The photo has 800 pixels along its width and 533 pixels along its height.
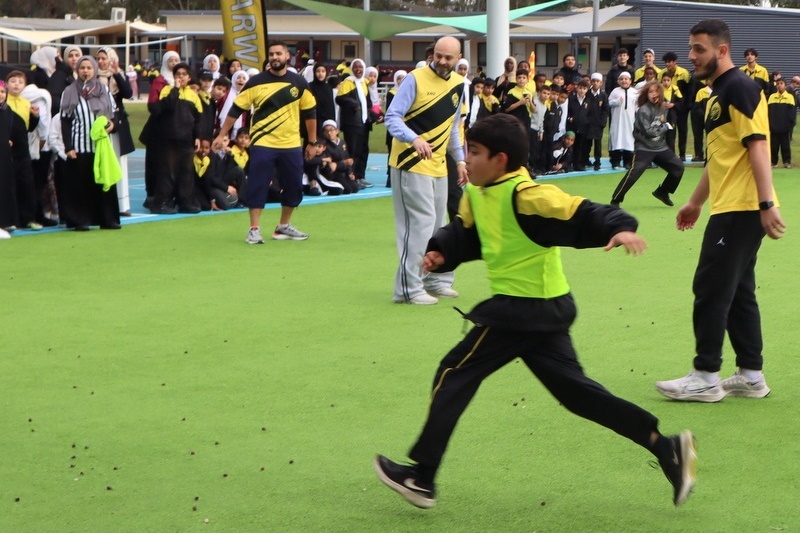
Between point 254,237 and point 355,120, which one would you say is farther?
point 355,120

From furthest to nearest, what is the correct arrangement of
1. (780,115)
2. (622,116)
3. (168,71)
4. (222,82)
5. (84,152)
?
(622,116), (780,115), (222,82), (168,71), (84,152)

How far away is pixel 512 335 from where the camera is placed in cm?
435

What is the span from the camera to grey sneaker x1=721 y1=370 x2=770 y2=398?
5.99 m

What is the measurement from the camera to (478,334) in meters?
4.37

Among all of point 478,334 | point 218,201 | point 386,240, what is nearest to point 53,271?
point 386,240

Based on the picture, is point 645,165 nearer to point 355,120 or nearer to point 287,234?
point 287,234

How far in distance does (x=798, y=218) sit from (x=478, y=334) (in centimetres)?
1031

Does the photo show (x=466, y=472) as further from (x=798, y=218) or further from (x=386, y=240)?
(x=798, y=218)

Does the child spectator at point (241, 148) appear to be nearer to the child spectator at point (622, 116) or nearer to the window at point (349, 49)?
the child spectator at point (622, 116)

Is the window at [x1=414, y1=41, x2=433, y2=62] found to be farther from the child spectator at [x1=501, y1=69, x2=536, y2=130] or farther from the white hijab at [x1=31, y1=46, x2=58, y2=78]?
the white hijab at [x1=31, y1=46, x2=58, y2=78]

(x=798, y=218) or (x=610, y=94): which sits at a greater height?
(x=610, y=94)

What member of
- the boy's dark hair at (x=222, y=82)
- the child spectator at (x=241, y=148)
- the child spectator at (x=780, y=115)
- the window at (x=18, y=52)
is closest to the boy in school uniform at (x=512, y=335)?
the child spectator at (x=241, y=148)

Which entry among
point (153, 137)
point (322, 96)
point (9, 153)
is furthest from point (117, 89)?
point (322, 96)

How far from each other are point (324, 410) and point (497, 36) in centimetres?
1616
